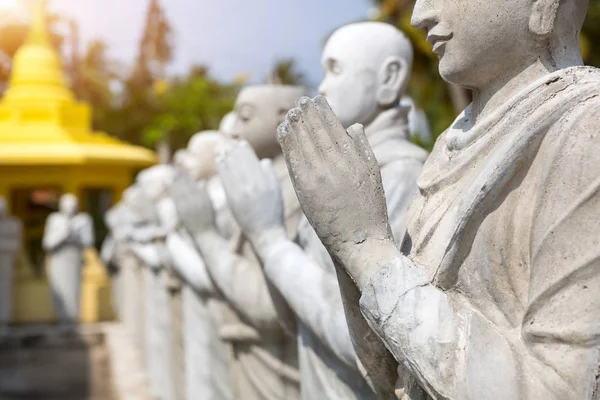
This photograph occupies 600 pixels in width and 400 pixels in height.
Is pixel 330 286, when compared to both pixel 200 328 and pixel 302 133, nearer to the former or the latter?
pixel 302 133

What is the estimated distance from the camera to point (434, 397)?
1649 millimetres

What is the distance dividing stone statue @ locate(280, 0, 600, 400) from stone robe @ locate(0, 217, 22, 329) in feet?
41.1

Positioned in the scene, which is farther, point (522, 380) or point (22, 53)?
point (22, 53)

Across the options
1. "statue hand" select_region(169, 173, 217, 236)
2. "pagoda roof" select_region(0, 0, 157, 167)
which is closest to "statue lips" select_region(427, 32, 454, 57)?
"statue hand" select_region(169, 173, 217, 236)

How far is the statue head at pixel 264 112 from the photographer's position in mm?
3867

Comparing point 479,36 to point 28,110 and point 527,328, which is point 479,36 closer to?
point 527,328

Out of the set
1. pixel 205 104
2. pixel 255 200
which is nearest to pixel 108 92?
pixel 205 104

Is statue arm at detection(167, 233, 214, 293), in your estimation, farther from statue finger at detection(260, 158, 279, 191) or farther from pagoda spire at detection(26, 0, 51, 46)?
pagoda spire at detection(26, 0, 51, 46)

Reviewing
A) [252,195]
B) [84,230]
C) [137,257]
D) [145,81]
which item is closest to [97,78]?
Answer: [145,81]

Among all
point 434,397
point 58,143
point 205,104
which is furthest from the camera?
point 205,104

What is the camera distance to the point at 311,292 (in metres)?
2.63

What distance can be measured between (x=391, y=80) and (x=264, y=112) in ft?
3.33

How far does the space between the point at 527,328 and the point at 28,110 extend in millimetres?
19464

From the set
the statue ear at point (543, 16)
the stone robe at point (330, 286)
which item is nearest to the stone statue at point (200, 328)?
the stone robe at point (330, 286)
